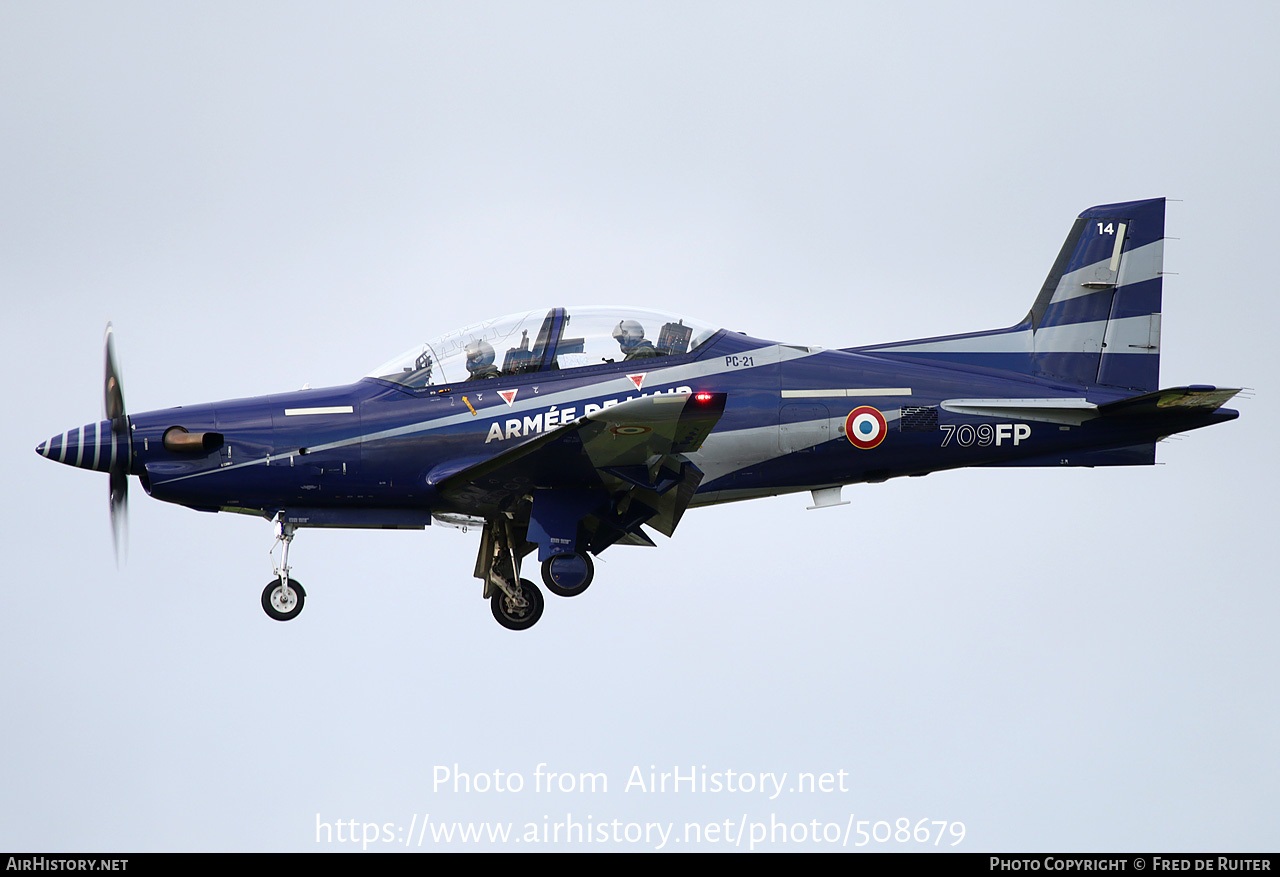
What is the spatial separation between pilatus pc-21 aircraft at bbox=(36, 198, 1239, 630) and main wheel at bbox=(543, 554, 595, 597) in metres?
0.02

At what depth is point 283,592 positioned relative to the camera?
17266 millimetres

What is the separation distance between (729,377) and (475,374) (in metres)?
2.96

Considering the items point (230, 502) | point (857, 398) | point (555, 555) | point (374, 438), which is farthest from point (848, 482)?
point (230, 502)

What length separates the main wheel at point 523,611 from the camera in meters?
18.1

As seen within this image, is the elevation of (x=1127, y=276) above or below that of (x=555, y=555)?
above

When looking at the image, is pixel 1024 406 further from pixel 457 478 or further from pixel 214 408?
pixel 214 408

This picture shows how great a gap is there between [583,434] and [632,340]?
196 cm

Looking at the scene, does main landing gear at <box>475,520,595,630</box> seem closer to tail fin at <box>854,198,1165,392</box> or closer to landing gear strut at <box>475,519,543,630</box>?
landing gear strut at <box>475,519,543,630</box>

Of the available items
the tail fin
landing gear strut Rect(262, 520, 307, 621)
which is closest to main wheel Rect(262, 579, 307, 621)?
landing gear strut Rect(262, 520, 307, 621)

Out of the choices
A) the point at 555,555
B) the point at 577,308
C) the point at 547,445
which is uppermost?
the point at 577,308

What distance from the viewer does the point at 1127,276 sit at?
1955cm

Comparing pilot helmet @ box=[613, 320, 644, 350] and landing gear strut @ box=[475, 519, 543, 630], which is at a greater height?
pilot helmet @ box=[613, 320, 644, 350]

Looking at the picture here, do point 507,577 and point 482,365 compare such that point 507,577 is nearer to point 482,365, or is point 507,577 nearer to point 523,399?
point 523,399

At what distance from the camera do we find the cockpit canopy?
1741 centimetres
